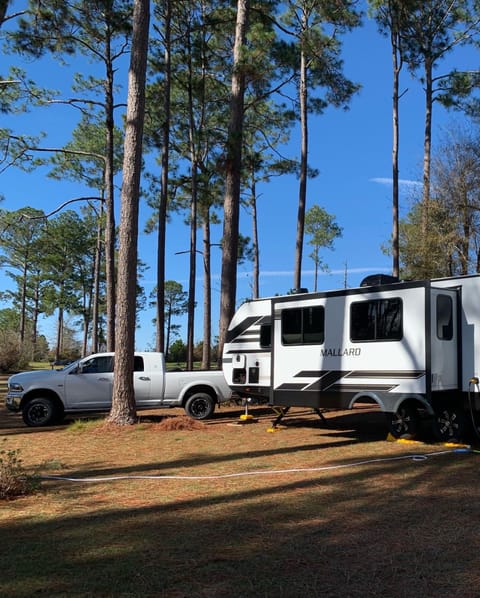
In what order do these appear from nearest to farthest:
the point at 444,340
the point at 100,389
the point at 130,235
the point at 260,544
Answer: the point at 260,544, the point at 444,340, the point at 130,235, the point at 100,389

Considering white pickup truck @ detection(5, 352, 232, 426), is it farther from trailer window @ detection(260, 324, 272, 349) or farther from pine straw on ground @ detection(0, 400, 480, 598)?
pine straw on ground @ detection(0, 400, 480, 598)

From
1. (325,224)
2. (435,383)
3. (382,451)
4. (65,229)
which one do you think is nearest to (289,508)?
(382,451)

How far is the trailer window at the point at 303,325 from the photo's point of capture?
35.6ft

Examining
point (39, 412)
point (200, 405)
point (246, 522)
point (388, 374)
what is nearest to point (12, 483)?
point (246, 522)

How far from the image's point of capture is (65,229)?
1934 inches

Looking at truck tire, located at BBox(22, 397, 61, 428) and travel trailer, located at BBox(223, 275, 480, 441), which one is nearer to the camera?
travel trailer, located at BBox(223, 275, 480, 441)

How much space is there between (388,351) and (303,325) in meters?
1.97

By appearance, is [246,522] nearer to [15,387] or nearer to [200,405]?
[200,405]

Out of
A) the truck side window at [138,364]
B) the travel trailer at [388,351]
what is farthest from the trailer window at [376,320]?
the truck side window at [138,364]

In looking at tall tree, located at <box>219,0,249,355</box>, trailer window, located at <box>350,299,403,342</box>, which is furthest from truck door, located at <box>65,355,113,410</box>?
trailer window, located at <box>350,299,403,342</box>

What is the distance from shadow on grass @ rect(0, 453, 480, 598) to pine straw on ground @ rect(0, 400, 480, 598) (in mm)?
14

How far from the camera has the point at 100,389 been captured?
13.1 meters

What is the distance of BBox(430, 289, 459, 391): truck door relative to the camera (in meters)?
9.30

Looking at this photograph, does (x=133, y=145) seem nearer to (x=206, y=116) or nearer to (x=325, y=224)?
(x=206, y=116)
